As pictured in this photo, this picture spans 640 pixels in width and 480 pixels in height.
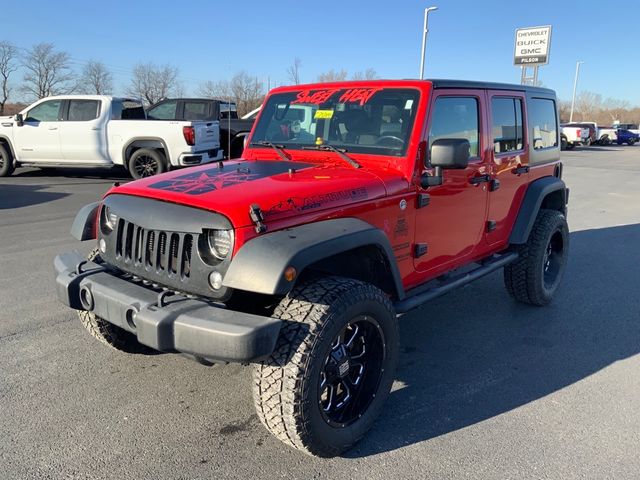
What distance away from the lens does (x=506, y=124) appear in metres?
4.33

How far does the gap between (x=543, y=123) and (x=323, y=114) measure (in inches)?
100

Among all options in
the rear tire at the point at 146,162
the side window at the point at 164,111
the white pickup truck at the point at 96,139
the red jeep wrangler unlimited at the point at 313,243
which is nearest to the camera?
the red jeep wrangler unlimited at the point at 313,243

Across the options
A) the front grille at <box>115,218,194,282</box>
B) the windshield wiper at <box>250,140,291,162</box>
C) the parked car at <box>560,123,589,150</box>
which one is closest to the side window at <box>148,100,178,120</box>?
the windshield wiper at <box>250,140,291,162</box>

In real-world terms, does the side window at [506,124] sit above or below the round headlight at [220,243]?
above

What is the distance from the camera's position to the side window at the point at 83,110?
11.9 m

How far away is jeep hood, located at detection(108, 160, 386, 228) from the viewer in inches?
101

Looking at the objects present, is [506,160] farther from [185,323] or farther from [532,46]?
[532,46]

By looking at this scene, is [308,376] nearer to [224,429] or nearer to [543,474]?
[224,429]

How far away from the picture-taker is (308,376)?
7.86 feet

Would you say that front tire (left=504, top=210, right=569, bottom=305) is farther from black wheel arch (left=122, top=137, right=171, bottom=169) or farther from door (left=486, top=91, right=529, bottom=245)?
black wheel arch (left=122, top=137, right=171, bottom=169)

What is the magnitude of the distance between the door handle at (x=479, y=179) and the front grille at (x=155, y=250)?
86.7 inches

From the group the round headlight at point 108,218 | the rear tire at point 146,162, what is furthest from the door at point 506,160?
the rear tire at point 146,162

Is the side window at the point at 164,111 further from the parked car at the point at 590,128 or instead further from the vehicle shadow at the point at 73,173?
the parked car at the point at 590,128

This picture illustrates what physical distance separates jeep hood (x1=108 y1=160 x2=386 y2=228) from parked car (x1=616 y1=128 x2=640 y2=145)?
4562cm
